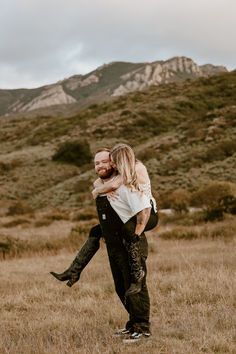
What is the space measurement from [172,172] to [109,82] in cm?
16991

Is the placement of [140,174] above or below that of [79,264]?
above

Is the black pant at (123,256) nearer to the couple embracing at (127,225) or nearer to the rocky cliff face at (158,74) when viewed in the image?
the couple embracing at (127,225)

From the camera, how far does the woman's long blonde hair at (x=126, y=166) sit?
3207mm

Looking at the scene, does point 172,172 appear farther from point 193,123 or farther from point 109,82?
point 109,82

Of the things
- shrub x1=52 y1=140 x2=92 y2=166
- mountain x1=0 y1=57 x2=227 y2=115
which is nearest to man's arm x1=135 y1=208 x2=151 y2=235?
shrub x1=52 y1=140 x2=92 y2=166

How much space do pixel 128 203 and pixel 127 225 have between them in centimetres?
19

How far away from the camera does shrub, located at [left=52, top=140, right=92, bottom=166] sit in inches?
1263

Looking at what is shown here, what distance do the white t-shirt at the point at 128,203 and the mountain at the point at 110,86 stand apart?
12938 cm

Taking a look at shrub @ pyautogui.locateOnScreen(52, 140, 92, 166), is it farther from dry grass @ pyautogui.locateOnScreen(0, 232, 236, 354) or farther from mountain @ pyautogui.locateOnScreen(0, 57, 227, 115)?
mountain @ pyautogui.locateOnScreen(0, 57, 227, 115)

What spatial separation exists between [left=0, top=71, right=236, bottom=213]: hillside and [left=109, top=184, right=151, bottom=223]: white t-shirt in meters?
15.7

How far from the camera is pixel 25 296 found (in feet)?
18.1

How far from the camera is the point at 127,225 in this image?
3217 millimetres

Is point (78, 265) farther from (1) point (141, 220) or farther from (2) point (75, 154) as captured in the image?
(2) point (75, 154)

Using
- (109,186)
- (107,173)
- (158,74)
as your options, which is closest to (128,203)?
(109,186)
